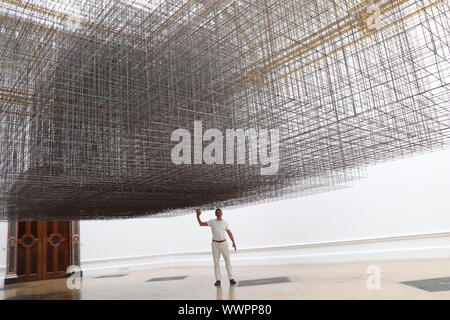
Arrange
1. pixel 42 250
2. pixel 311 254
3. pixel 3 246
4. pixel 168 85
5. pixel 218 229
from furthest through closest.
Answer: pixel 42 250 → pixel 3 246 → pixel 311 254 → pixel 218 229 → pixel 168 85

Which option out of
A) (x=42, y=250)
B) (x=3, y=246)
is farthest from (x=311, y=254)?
(x=3, y=246)

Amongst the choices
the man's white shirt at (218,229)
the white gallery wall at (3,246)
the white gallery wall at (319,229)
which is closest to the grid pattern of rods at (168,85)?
the man's white shirt at (218,229)

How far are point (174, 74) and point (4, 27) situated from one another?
1.89 m

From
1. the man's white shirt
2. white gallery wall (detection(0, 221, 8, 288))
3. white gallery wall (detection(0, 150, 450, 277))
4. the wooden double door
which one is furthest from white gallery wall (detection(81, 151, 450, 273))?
the man's white shirt

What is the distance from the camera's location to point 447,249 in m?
7.29

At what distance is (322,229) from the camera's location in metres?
9.51

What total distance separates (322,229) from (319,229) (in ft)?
0.27

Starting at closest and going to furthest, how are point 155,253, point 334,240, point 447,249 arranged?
point 447,249 → point 334,240 → point 155,253

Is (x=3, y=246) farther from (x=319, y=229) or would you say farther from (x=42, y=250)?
(x=319, y=229)

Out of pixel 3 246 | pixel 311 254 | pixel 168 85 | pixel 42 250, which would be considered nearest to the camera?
pixel 168 85

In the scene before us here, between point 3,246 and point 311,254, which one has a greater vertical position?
point 3,246

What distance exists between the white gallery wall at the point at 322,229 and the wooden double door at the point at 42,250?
0.61 m

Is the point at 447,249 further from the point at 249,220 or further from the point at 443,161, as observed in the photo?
the point at 249,220

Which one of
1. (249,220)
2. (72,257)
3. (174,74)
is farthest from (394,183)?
(72,257)
